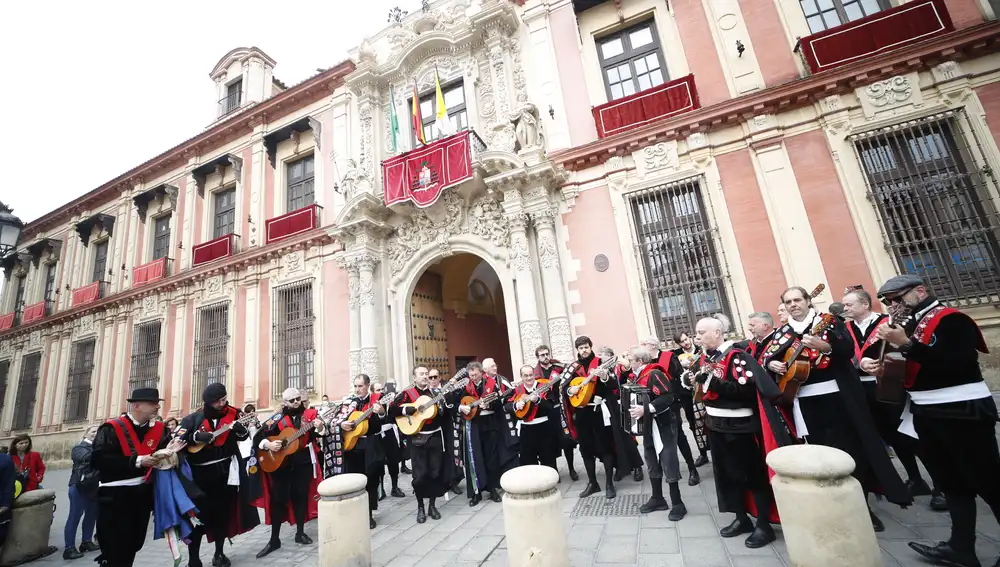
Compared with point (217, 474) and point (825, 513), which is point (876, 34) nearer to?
point (825, 513)

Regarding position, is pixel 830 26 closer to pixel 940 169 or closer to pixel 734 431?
pixel 940 169

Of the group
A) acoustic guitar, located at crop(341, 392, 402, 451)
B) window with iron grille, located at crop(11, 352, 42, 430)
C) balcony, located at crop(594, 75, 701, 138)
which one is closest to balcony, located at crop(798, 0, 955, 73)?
balcony, located at crop(594, 75, 701, 138)

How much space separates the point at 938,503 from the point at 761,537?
5.65ft

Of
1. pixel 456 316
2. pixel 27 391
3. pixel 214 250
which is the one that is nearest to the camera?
pixel 456 316

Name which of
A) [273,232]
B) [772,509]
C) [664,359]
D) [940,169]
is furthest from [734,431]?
[273,232]

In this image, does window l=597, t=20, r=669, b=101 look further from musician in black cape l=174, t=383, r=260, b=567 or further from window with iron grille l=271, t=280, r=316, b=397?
window with iron grille l=271, t=280, r=316, b=397

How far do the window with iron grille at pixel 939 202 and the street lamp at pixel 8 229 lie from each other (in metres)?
13.4

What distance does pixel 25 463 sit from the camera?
20.0 feet

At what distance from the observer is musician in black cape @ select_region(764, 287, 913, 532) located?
10.7 ft

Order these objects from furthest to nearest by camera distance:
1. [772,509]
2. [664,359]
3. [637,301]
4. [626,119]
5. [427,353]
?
[427,353], [626,119], [637,301], [664,359], [772,509]

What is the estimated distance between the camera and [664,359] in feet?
15.5

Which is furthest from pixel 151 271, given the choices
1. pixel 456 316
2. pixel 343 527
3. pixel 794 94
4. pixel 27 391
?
pixel 794 94

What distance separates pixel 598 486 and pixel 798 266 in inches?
231

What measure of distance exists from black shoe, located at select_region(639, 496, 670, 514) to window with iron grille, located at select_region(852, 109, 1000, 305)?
21.7 feet
